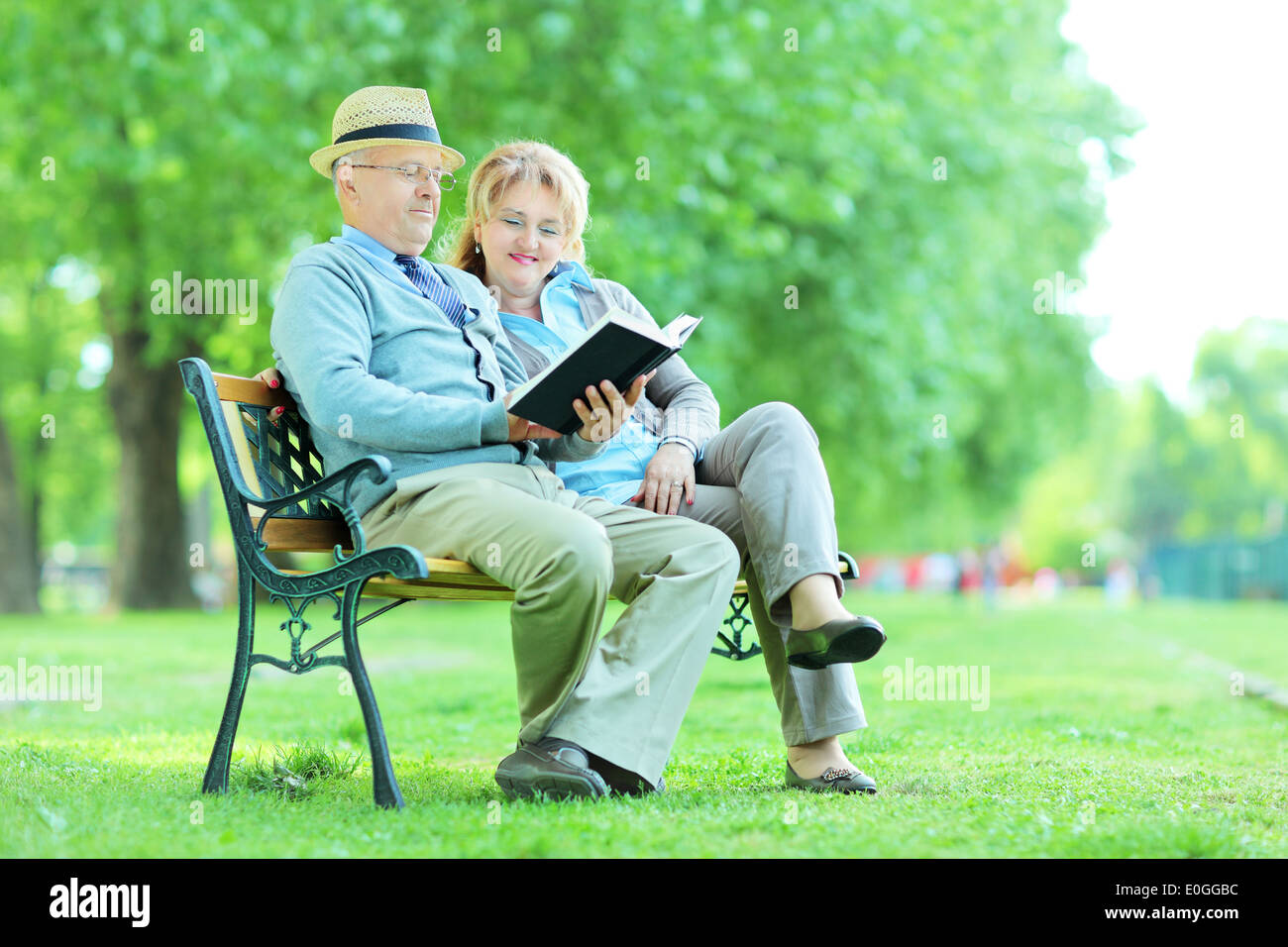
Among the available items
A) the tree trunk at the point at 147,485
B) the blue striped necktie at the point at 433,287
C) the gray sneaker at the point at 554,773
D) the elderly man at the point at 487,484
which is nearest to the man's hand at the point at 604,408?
the elderly man at the point at 487,484

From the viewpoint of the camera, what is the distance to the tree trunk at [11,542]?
1877 centimetres

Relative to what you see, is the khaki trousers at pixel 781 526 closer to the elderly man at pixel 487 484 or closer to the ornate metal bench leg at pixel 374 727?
the elderly man at pixel 487 484

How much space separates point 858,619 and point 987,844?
0.67 meters

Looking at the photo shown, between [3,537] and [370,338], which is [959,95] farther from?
[3,537]

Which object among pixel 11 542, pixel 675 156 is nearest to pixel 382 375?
pixel 675 156

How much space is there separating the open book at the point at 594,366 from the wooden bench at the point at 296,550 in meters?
0.44

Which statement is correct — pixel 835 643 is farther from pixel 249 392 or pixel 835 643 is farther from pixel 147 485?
pixel 147 485

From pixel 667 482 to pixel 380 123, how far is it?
53.6 inches

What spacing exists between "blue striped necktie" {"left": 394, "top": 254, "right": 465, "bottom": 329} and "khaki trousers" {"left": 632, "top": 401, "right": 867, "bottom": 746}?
89cm

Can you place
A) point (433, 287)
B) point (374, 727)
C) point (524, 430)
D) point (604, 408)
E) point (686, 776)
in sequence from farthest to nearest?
point (686, 776) < point (433, 287) < point (524, 430) < point (604, 408) < point (374, 727)

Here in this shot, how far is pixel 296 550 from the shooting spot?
3.95 metres

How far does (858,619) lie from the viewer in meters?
3.40

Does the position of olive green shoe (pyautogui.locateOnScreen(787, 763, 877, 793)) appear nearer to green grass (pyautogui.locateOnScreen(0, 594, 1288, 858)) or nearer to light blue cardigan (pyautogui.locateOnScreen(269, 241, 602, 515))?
green grass (pyautogui.locateOnScreen(0, 594, 1288, 858))
